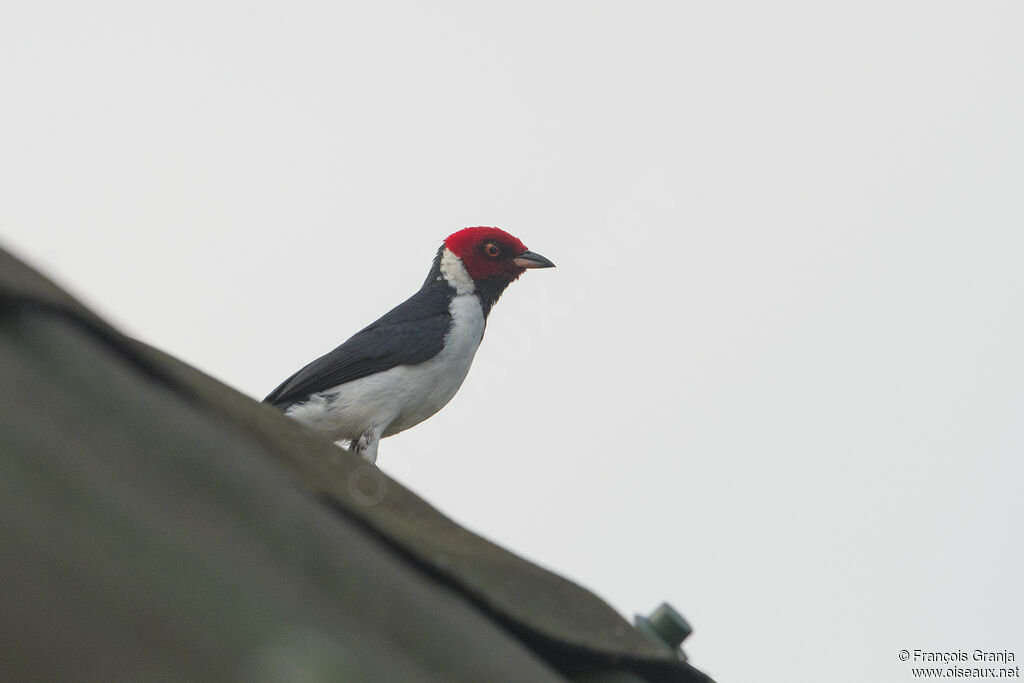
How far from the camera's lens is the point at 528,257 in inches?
280

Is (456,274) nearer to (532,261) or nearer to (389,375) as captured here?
(532,261)

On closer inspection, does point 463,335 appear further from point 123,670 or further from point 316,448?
point 123,670

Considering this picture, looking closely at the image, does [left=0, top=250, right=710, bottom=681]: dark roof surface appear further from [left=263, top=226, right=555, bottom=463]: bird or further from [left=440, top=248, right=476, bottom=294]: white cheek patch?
[left=440, top=248, right=476, bottom=294]: white cheek patch

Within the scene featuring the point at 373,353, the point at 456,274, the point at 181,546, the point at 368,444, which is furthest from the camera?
the point at 456,274

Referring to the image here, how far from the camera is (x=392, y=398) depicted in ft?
20.0

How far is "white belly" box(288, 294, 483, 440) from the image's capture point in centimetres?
607

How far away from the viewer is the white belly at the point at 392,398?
6070 millimetres

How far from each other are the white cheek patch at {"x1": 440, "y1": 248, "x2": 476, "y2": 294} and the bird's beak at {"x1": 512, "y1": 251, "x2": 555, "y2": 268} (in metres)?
0.32

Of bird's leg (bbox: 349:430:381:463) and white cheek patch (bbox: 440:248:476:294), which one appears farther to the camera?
white cheek patch (bbox: 440:248:476:294)

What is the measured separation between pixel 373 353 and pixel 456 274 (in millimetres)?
1053

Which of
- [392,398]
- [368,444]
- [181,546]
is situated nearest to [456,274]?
[392,398]

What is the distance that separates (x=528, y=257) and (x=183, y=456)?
6.16 m

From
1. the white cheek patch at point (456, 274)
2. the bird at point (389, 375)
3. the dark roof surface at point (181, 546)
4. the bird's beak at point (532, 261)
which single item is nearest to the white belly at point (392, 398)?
the bird at point (389, 375)

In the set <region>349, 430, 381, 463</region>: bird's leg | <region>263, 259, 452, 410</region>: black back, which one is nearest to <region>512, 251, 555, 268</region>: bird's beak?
<region>263, 259, 452, 410</region>: black back
